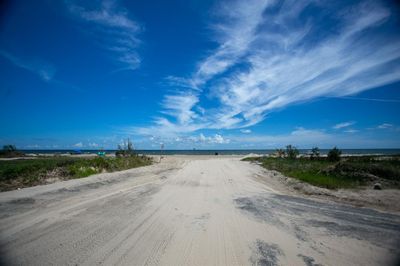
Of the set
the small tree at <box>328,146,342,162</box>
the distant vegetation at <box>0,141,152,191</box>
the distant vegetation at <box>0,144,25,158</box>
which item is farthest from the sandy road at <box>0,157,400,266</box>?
the distant vegetation at <box>0,144,25,158</box>

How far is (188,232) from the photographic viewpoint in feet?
17.8

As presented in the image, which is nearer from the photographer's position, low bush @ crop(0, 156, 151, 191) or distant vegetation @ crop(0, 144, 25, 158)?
low bush @ crop(0, 156, 151, 191)

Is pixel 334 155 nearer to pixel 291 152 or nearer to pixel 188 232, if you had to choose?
pixel 291 152

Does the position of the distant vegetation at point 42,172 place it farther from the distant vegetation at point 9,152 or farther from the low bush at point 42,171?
the distant vegetation at point 9,152

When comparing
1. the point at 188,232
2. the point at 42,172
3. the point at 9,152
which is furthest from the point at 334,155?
the point at 9,152

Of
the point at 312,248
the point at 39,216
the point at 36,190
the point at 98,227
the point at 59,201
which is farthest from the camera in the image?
the point at 36,190

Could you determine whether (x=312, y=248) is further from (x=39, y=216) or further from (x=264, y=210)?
(x=39, y=216)

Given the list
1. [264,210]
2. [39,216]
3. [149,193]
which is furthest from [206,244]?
[149,193]

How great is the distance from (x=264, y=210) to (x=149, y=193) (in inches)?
207

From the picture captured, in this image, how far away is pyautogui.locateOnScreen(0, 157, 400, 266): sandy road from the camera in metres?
4.18

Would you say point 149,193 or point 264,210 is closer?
point 264,210

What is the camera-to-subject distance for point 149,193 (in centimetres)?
1020

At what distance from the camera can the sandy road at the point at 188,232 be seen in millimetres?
4180

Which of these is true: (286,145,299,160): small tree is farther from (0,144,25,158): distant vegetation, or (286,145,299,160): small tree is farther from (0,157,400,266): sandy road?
(0,144,25,158): distant vegetation
